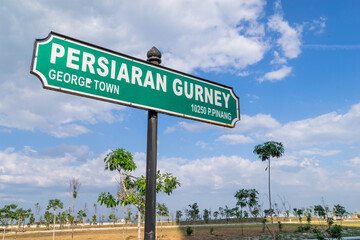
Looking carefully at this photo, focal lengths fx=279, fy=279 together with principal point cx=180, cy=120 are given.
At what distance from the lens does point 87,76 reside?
2.51m

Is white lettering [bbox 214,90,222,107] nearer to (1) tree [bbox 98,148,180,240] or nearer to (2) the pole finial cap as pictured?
(2) the pole finial cap

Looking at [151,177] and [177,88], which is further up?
[177,88]

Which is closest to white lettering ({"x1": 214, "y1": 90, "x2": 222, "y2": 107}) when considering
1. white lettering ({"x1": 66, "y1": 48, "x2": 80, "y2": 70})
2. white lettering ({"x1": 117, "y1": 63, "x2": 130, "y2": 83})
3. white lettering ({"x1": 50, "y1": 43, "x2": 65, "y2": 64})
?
white lettering ({"x1": 117, "y1": 63, "x2": 130, "y2": 83})

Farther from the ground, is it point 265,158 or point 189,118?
point 265,158

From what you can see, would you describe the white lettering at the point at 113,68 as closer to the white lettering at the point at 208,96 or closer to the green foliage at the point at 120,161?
the white lettering at the point at 208,96

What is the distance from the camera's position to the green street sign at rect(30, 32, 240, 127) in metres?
2.36

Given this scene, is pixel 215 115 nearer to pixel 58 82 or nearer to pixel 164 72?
pixel 164 72

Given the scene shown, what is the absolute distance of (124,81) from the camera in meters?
2.70

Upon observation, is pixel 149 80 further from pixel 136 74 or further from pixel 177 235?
pixel 177 235

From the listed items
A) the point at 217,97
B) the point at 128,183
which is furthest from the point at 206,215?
the point at 217,97

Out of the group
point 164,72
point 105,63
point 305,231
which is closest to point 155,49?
point 164,72

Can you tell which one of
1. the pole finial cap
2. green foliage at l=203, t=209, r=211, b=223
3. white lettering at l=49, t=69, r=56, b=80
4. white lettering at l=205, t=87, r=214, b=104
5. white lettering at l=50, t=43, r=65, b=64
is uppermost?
the pole finial cap

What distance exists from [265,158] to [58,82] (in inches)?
850

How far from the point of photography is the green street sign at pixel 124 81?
7.74 feet
